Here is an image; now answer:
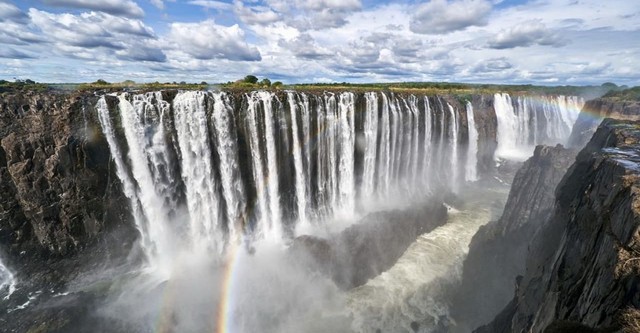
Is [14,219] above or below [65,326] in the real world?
above

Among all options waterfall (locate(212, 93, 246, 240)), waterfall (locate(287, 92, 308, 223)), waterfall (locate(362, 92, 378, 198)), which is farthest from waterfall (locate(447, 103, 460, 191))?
waterfall (locate(212, 93, 246, 240))

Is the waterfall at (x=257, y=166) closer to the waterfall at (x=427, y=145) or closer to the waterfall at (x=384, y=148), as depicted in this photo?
the waterfall at (x=384, y=148)

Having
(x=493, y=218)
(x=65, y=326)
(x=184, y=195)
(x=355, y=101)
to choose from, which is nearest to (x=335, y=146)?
(x=355, y=101)

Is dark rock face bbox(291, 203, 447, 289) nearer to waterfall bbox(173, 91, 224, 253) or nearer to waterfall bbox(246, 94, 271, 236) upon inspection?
waterfall bbox(246, 94, 271, 236)

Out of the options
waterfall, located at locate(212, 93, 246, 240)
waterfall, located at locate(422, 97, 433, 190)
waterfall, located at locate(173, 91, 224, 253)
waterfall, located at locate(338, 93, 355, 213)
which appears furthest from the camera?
waterfall, located at locate(422, 97, 433, 190)

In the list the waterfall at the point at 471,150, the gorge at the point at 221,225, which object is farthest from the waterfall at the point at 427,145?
the waterfall at the point at 471,150

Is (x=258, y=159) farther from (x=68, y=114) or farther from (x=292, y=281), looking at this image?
(x=68, y=114)

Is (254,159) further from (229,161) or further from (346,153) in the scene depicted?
(346,153)

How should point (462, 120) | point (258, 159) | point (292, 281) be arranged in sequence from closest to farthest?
point (292, 281)
point (258, 159)
point (462, 120)
